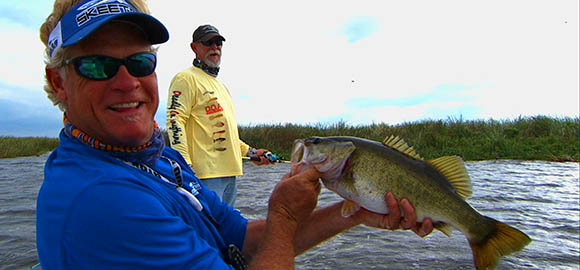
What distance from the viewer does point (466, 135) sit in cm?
1769

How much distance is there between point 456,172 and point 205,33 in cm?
337

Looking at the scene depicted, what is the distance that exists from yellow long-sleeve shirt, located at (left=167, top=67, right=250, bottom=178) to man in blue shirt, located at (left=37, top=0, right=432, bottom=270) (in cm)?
212

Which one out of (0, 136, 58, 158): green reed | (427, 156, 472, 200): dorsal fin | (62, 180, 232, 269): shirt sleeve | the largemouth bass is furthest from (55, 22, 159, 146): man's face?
(0, 136, 58, 158): green reed

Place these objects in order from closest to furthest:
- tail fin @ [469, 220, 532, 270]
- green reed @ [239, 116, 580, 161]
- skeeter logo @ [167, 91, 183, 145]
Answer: tail fin @ [469, 220, 532, 270] → skeeter logo @ [167, 91, 183, 145] → green reed @ [239, 116, 580, 161]

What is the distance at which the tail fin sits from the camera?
91.4 inches

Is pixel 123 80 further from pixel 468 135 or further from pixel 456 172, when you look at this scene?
pixel 468 135

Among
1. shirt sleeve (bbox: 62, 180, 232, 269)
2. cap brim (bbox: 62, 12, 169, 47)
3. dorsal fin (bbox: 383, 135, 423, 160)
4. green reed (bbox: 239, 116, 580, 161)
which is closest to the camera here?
shirt sleeve (bbox: 62, 180, 232, 269)

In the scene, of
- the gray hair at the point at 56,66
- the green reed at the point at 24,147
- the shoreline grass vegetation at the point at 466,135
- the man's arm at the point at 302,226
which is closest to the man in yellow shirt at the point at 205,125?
the man's arm at the point at 302,226

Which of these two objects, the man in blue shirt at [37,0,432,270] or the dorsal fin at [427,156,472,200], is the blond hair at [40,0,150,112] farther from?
the dorsal fin at [427,156,472,200]

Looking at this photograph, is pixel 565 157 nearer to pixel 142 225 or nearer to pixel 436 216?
pixel 436 216

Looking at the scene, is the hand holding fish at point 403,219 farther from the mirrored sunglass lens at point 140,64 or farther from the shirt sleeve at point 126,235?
the mirrored sunglass lens at point 140,64

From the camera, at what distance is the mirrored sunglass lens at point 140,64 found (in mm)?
1912

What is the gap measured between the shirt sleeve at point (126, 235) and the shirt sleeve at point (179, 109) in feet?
8.51

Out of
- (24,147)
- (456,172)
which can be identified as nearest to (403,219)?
(456,172)
